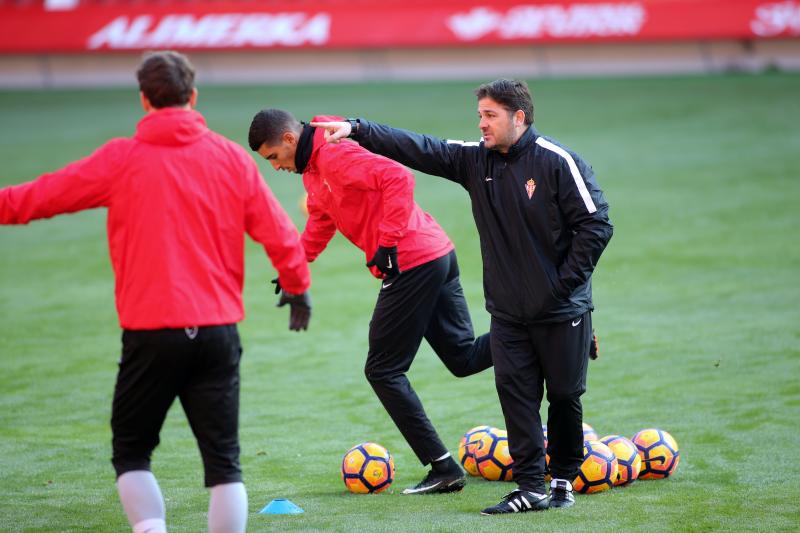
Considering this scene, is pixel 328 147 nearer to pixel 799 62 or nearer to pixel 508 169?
pixel 508 169

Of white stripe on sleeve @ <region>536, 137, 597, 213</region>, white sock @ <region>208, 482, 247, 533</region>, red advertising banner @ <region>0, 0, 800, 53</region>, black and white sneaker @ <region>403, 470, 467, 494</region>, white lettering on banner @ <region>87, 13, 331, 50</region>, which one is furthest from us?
white lettering on banner @ <region>87, 13, 331, 50</region>

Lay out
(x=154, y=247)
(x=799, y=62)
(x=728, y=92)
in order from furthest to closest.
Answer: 1. (x=799, y=62)
2. (x=728, y=92)
3. (x=154, y=247)

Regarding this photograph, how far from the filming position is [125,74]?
97.3ft

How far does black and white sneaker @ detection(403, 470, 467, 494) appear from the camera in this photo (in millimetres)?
6832

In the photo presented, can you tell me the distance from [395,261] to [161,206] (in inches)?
79.6

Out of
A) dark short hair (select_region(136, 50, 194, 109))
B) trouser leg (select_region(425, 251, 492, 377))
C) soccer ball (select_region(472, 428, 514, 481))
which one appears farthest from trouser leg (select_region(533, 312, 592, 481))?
dark short hair (select_region(136, 50, 194, 109))

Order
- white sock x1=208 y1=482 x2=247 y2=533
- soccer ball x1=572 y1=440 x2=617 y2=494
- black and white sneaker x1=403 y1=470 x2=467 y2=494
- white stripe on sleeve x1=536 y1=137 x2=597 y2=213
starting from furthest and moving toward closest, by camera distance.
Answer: black and white sneaker x1=403 y1=470 x2=467 y2=494 < soccer ball x1=572 y1=440 x2=617 y2=494 < white stripe on sleeve x1=536 y1=137 x2=597 y2=213 < white sock x1=208 y1=482 x2=247 y2=533

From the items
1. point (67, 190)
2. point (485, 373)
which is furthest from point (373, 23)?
point (67, 190)

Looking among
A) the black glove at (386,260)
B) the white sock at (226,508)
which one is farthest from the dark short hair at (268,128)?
the white sock at (226,508)

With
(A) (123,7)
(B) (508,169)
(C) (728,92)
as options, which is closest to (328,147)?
(B) (508,169)

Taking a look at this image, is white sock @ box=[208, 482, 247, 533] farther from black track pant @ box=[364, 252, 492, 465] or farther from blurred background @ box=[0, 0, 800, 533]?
black track pant @ box=[364, 252, 492, 465]

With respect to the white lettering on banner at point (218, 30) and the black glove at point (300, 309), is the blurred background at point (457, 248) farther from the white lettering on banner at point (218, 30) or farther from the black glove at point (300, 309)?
the black glove at point (300, 309)

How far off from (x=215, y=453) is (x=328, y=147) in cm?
221

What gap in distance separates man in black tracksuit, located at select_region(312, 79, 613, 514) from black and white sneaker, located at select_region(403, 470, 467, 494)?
59 centimetres
